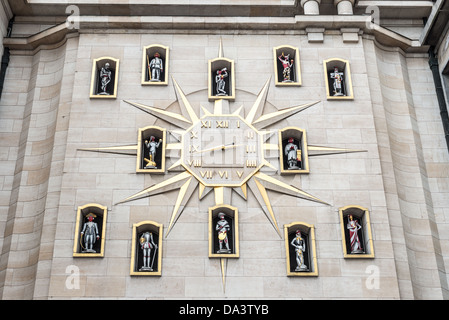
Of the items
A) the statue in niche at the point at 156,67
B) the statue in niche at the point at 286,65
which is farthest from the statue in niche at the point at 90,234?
the statue in niche at the point at 286,65

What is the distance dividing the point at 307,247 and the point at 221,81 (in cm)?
725

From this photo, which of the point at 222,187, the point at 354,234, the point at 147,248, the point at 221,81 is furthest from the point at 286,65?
the point at 147,248

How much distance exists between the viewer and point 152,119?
81.5 ft

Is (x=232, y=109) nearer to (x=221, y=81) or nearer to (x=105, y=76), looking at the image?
(x=221, y=81)

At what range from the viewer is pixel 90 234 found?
73.5 ft

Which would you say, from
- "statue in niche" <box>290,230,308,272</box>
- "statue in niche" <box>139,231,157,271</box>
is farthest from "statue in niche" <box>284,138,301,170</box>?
"statue in niche" <box>139,231,157,271</box>

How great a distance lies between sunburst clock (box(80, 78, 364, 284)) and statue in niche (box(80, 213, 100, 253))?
1225mm

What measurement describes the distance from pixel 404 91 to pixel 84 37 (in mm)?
12787

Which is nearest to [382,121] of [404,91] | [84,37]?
[404,91]

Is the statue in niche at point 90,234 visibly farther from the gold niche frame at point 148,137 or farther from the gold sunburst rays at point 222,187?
the gold niche frame at point 148,137

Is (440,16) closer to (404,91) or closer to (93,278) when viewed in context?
(404,91)

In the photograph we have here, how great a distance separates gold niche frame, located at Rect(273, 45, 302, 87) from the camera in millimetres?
25703

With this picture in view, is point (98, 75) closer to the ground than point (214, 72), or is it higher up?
closer to the ground

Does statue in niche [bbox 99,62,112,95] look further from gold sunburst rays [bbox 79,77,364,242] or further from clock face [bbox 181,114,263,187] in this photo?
clock face [bbox 181,114,263,187]
